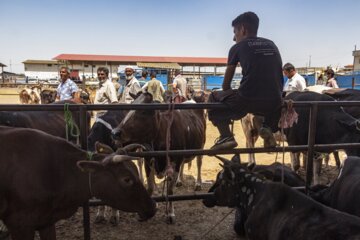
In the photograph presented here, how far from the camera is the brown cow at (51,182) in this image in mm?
2912

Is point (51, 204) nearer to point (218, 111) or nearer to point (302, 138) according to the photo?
point (218, 111)

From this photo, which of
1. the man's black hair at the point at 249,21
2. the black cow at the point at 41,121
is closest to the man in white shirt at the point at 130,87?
the black cow at the point at 41,121

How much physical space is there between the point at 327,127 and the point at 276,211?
3.09 m

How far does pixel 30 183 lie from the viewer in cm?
291

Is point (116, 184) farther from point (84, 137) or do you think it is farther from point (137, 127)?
point (137, 127)

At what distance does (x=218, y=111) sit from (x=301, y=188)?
4.57ft

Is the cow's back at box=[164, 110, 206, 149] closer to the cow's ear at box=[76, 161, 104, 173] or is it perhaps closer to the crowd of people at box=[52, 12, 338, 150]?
the crowd of people at box=[52, 12, 338, 150]

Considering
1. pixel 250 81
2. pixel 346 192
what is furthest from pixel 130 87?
pixel 346 192

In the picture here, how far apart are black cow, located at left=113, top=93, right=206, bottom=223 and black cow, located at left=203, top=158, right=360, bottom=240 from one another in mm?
811

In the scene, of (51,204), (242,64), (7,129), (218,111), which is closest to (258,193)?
(218,111)

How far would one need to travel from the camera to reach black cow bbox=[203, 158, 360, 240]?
2537mm

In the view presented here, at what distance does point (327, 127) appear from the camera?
570cm

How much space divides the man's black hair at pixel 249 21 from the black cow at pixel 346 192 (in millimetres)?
1765

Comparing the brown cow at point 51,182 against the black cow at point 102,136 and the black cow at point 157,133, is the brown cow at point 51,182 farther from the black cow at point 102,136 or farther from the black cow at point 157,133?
the black cow at point 102,136
